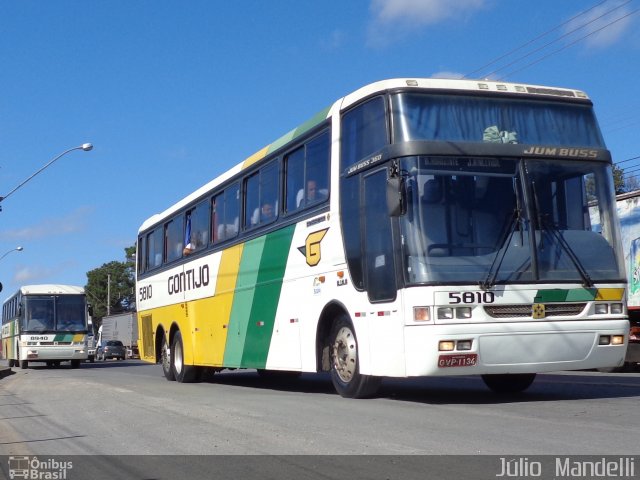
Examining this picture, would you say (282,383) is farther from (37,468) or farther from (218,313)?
(37,468)

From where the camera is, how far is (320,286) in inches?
470

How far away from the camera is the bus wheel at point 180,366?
18.8 meters

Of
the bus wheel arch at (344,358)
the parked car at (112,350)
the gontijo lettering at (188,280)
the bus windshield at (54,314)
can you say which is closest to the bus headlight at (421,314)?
the bus wheel arch at (344,358)

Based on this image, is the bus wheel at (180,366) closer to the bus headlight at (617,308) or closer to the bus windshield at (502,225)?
the bus windshield at (502,225)

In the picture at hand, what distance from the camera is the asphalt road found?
7062mm

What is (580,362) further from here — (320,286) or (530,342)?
(320,286)

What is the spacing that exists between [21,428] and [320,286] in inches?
168

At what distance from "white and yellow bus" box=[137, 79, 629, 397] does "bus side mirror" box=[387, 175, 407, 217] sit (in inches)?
0.6

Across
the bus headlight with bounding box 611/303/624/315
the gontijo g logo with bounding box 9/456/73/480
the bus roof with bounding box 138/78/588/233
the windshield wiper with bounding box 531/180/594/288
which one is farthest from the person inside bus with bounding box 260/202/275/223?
the gontijo g logo with bounding box 9/456/73/480

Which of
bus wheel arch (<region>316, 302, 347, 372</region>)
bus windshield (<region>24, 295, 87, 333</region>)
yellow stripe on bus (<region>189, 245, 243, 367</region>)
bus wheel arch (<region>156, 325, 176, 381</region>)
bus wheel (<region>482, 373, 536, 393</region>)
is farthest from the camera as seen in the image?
bus windshield (<region>24, 295, 87, 333</region>)

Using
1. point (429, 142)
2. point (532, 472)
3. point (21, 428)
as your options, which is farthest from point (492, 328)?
point (21, 428)

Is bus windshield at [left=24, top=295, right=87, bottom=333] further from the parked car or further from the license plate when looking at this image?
the license plate

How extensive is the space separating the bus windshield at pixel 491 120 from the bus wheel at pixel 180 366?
10237 millimetres

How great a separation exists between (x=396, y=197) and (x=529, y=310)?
1.98 metres
